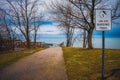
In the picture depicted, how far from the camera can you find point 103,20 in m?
7.86

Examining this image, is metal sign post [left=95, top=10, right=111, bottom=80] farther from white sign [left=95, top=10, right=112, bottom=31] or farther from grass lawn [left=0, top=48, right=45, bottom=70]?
grass lawn [left=0, top=48, right=45, bottom=70]

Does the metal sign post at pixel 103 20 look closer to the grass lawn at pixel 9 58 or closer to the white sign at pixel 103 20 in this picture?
the white sign at pixel 103 20

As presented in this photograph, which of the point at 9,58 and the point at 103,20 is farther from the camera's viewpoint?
the point at 9,58

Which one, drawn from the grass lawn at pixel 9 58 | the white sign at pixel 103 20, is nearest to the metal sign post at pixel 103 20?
the white sign at pixel 103 20

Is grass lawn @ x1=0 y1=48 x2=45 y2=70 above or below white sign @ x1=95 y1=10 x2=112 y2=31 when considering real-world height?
below

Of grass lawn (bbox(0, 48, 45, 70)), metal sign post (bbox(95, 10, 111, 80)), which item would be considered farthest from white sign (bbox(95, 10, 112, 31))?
grass lawn (bbox(0, 48, 45, 70))

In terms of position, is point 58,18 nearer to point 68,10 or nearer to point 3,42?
point 68,10

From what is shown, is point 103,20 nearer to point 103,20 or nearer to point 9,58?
point 103,20

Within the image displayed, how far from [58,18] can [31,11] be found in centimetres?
1088

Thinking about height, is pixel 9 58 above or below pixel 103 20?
below

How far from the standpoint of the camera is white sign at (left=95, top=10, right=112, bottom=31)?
7.81 meters

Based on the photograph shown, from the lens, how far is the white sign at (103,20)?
781 centimetres

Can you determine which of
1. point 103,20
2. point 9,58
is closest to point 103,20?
point 103,20

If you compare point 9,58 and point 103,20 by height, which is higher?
point 103,20
